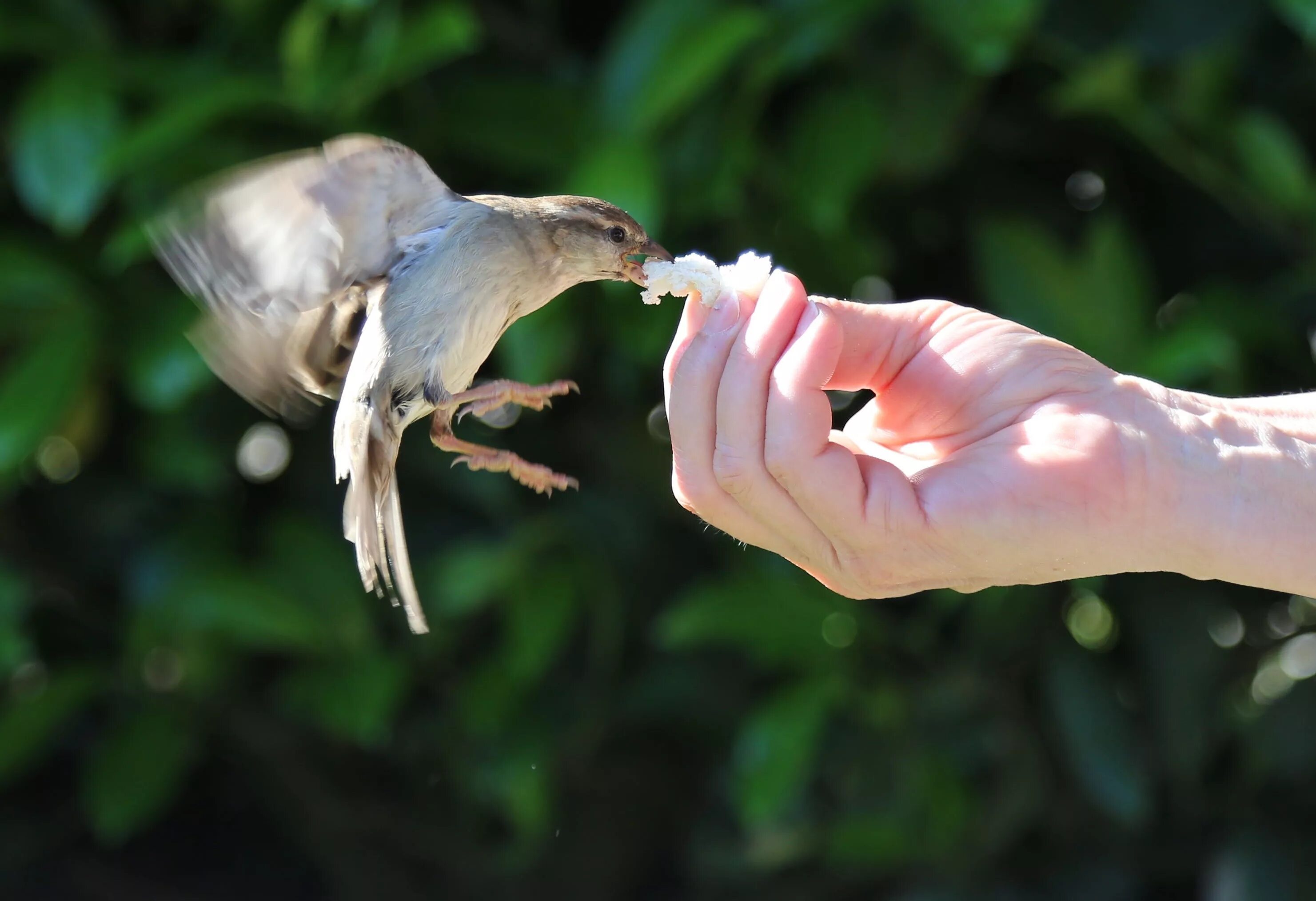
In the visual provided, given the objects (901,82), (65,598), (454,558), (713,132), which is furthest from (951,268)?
(65,598)

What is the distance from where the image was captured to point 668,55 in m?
2.39

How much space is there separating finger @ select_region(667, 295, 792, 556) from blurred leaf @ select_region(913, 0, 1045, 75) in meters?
1.06

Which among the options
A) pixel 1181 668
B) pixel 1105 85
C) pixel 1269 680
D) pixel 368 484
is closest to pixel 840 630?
pixel 1181 668

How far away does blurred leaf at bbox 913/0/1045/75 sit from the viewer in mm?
2293

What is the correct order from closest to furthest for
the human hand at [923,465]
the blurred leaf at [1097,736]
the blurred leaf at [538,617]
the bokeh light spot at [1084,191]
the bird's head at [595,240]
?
the human hand at [923,465], the bird's head at [595,240], the blurred leaf at [1097,736], the blurred leaf at [538,617], the bokeh light spot at [1084,191]

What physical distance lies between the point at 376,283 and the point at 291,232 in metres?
0.18

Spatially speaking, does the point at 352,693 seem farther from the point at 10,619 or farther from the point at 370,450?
the point at 370,450

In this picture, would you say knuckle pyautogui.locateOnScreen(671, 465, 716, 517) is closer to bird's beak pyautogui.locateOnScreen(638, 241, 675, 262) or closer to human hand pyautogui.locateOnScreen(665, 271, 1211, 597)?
human hand pyautogui.locateOnScreen(665, 271, 1211, 597)

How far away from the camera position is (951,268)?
121 inches

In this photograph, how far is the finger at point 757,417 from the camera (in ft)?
4.68

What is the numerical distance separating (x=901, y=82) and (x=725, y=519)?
1.42 m

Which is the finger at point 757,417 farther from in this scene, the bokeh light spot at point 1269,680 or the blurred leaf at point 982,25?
the bokeh light spot at point 1269,680

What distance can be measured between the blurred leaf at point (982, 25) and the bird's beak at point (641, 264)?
29.8 inches

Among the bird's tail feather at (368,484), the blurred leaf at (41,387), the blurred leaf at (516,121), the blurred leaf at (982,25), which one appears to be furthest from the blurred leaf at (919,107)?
the blurred leaf at (41,387)
